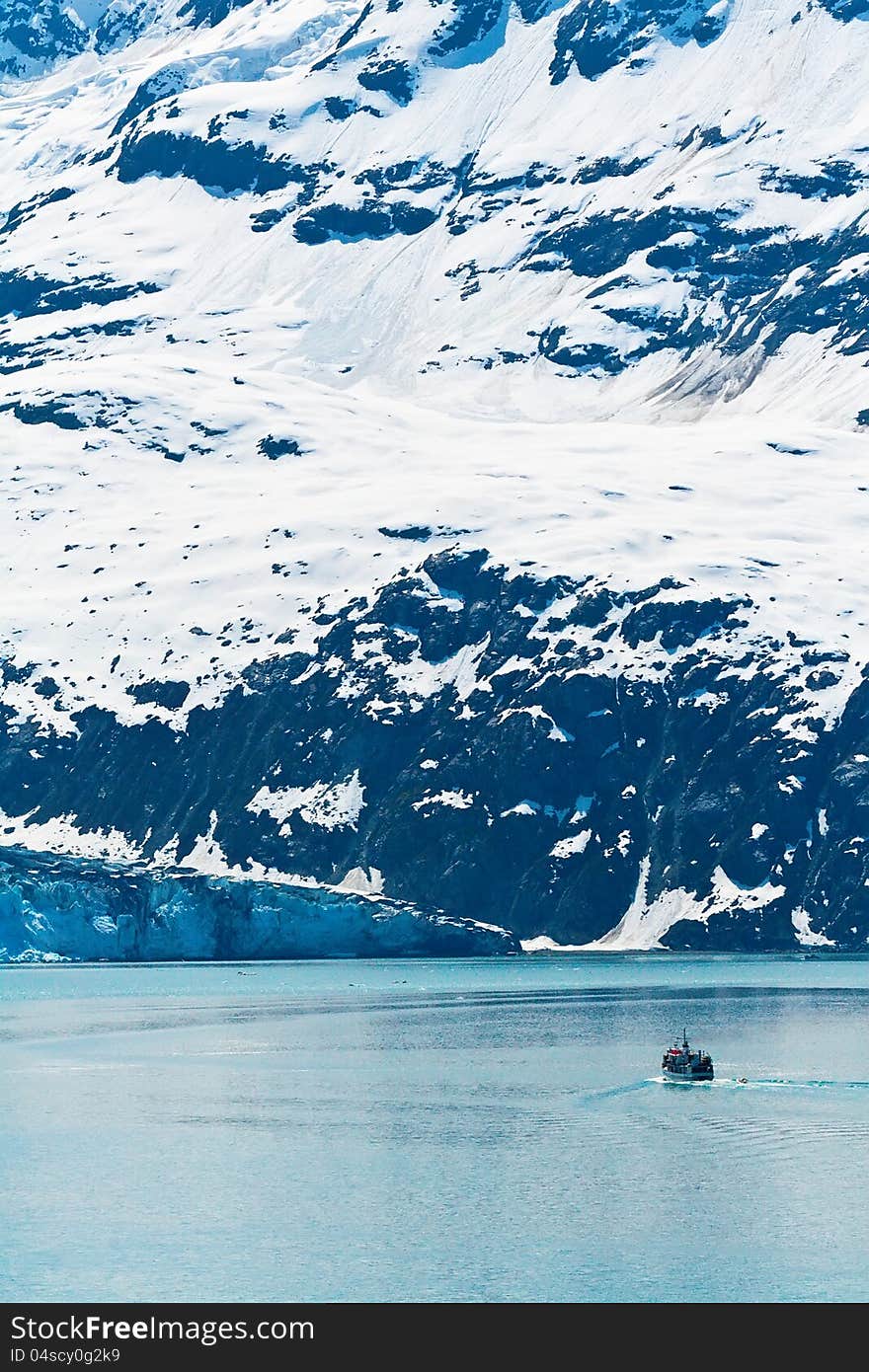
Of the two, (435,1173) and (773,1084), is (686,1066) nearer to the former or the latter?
(773,1084)

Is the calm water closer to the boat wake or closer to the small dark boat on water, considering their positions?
the boat wake

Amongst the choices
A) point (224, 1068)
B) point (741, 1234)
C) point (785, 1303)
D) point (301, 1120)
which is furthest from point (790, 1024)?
point (785, 1303)

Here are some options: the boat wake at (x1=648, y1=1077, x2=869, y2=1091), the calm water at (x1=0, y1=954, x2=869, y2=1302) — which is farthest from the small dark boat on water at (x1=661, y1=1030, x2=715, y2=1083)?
the calm water at (x1=0, y1=954, x2=869, y2=1302)

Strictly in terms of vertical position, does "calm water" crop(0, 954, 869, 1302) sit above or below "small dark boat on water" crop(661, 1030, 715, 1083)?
above

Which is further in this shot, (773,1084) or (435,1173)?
(773,1084)

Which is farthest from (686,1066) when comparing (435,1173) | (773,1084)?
(435,1173)

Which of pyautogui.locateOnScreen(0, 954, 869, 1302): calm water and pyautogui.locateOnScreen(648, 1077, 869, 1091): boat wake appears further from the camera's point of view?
pyautogui.locateOnScreen(648, 1077, 869, 1091): boat wake
